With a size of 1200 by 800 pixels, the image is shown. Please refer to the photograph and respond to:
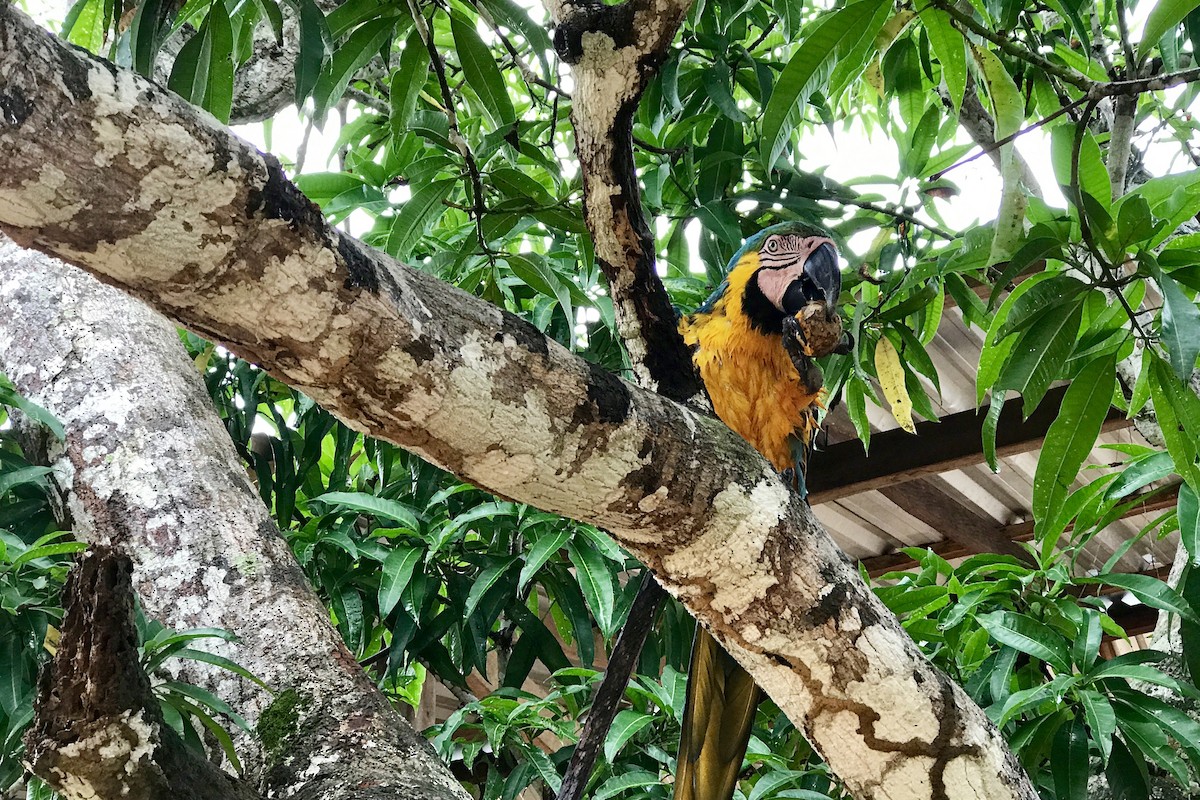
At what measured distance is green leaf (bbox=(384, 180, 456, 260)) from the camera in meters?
1.43

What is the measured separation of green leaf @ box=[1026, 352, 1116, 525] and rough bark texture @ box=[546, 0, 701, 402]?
0.42 metres

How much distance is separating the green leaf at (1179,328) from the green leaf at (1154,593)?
23.9 inches

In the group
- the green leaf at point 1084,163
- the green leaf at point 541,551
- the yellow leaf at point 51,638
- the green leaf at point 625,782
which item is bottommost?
the yellow leaf at point 51,638

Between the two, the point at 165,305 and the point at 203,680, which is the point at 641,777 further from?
the point at 165,305

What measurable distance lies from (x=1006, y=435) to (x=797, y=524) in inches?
65.2

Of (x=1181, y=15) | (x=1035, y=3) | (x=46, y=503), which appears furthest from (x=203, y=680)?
(x=1035, y=3)

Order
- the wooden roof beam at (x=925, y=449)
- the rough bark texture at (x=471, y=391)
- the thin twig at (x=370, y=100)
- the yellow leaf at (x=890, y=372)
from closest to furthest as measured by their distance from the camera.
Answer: the rough bark texture at (x=471, y=391) → the yellow leaf at (x=890, y=372) → the thin twig at (x=370, y=100) → the wooden roof beam at (x=925, y=449)

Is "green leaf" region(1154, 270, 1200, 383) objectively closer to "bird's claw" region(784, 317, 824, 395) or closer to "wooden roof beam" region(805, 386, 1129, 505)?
"bird's claw" region(784, 317, 824, 395)

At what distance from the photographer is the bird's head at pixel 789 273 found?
5.31ft

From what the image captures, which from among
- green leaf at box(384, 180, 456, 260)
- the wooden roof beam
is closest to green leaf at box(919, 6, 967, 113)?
green leaf at box(384, 180, 456, 260)

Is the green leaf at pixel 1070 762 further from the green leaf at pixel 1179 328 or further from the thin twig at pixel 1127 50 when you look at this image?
the thin twig at pixel 1127 50

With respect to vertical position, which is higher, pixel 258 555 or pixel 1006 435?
pixel 1006 435

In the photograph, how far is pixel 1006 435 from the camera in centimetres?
245

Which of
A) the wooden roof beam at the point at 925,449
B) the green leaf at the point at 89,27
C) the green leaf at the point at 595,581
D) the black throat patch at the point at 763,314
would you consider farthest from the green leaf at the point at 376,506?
the wooden roof beam at the point at 925,449
